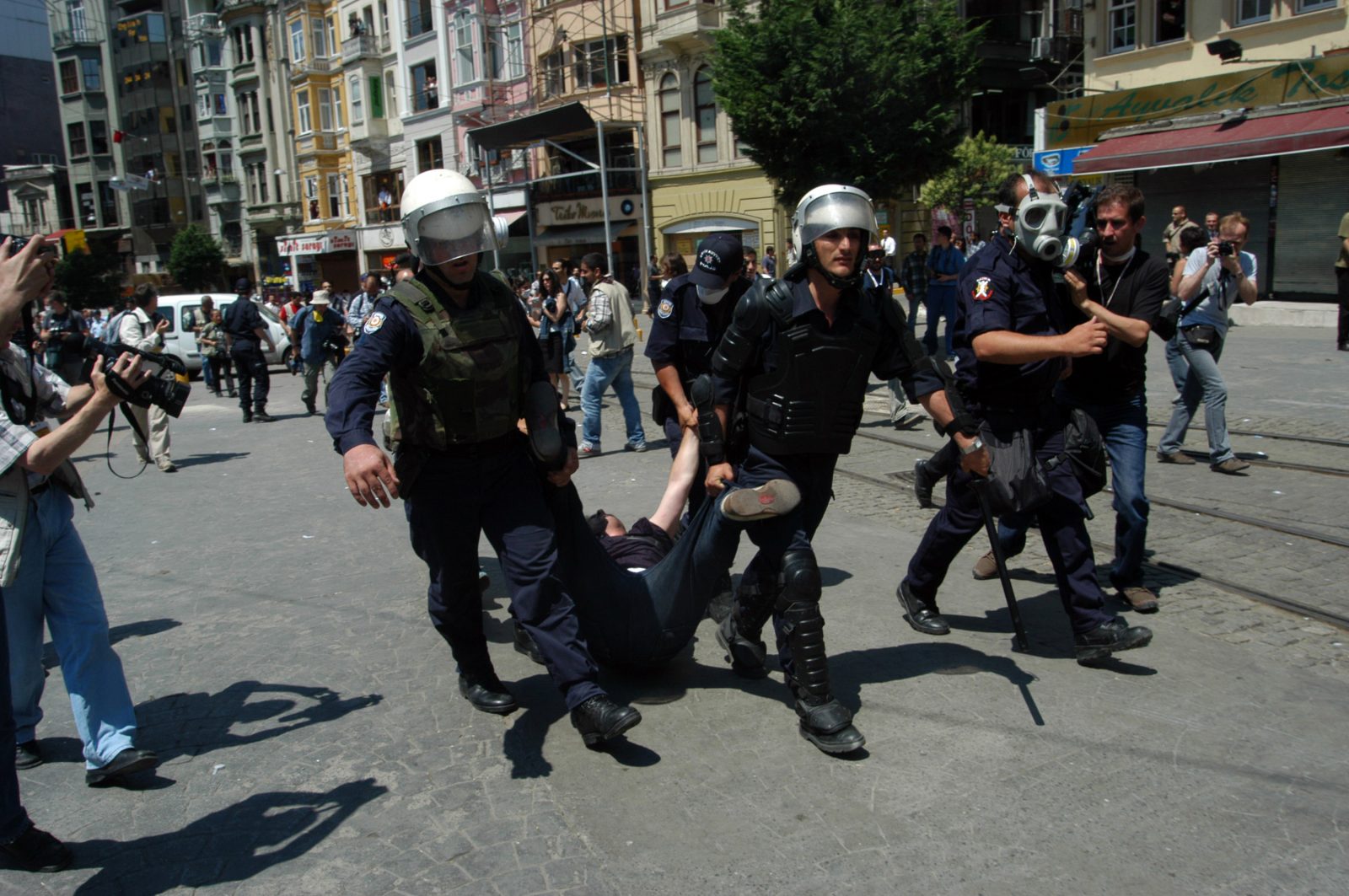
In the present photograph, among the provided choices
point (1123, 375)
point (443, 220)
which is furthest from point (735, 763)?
point (1123, 375)

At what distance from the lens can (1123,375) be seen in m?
5.09

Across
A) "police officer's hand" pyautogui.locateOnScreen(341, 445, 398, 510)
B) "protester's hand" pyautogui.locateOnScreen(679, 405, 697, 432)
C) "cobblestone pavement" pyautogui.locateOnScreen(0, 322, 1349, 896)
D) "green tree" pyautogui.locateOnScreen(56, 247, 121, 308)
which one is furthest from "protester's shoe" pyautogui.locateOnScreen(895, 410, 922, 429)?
"green tree" pyautogui.locateOnScreen(56, 247, 121, 308)

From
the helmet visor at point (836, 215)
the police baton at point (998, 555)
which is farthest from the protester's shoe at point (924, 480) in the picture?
the helmet visor at point (836, 215)

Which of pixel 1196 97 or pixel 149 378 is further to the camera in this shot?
pixel 1196 97

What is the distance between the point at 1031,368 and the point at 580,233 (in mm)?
36568

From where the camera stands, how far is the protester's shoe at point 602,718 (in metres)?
3.55

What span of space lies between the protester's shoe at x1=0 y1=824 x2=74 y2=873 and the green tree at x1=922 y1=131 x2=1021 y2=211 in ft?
98.9

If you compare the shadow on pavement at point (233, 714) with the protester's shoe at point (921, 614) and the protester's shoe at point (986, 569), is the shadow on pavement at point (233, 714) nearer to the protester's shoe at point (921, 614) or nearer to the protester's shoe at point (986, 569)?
the protester's shoe at point (921, 614)

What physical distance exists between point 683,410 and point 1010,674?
6.59ft

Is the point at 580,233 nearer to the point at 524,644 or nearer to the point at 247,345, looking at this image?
the point at 247,345

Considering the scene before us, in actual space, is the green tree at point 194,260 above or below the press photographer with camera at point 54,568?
above

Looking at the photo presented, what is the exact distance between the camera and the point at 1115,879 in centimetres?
292

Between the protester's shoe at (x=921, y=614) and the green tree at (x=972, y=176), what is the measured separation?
27.5 metres

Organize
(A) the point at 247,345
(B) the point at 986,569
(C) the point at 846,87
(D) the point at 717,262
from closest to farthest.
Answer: (D) the point at 717,262 → (B) the point at 986,569 → (A) the point at 247,345 → (C) the point at 846,87
